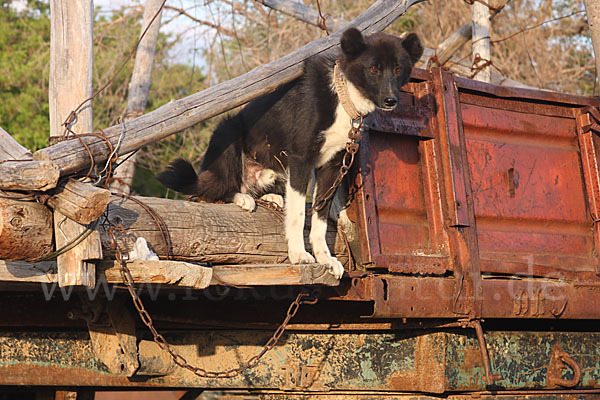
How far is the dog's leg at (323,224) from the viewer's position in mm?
3453

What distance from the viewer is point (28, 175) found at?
2.70m

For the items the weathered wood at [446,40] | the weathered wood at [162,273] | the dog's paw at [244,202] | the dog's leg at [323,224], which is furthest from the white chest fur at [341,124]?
the weathered wood at [446,40]

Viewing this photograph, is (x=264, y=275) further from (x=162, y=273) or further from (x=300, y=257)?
(x=300, y=257)

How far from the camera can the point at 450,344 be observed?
3.61 metres

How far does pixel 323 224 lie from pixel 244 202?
0.50m

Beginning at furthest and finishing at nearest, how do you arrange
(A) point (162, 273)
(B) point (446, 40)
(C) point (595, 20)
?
(B) point (446, 40) < (C) point (595, 20) < (A) point (162, 273)

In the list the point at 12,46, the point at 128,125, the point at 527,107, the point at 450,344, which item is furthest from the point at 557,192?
the point at 12,46

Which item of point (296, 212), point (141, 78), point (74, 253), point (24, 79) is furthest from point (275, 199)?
point (24, 79)

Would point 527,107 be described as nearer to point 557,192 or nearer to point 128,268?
point 557,192

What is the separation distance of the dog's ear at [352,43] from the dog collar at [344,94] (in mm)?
119

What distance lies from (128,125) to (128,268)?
0.77 metres

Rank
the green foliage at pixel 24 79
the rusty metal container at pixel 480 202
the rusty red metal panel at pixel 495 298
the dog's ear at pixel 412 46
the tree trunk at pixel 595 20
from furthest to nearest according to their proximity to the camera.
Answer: the green foliage at pixel 24 79 → the tree trunk at pixel 595 20 → the dog's ear at pixel 412 46 → the rusty metal container at pixel 480 202 → the rusty red metal panel at pixel 495 298

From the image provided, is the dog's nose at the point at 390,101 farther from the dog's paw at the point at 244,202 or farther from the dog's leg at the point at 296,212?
the dog's paw at the point at 244,202

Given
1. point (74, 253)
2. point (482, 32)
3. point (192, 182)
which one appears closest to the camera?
point (74, 253)
